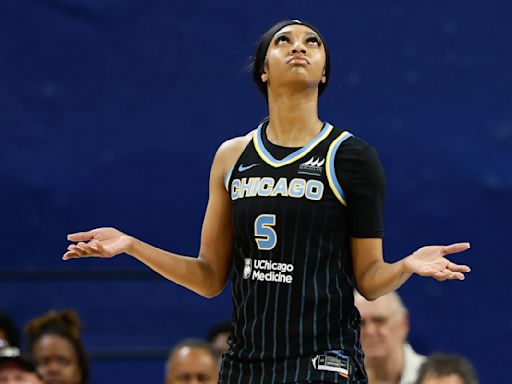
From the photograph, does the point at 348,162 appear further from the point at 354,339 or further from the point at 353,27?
the point at 353,27

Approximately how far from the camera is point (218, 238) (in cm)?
395

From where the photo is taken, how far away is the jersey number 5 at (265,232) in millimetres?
3635

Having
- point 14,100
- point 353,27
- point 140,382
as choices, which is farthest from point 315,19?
point 140,382

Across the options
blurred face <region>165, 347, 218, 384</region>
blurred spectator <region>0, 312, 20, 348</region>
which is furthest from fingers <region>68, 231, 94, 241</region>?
blurred spectator <region>0, 312, 20, 348</region>

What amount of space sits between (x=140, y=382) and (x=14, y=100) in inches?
76.2

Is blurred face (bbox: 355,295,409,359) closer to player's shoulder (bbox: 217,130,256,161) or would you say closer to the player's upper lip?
player's shoulder (bbox: 217,130,256,161)

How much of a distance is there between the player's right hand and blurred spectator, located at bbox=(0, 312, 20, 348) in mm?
3326

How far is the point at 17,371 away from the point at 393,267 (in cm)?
278

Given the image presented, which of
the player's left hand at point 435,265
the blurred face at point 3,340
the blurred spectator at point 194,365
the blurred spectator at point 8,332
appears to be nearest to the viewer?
the player's left hand at point 435,265

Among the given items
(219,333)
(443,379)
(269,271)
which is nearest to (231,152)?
(269,271)

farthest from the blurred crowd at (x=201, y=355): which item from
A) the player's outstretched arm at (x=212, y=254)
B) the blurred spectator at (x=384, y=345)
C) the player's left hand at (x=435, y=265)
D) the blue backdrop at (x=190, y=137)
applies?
the player's left hand at (x=435, y=265)

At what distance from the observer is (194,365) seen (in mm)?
6238

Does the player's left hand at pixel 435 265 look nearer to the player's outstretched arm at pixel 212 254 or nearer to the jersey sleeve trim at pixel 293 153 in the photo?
the jersey sleeve trim at pixel 293 153

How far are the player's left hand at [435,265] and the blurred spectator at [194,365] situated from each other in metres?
2.92
